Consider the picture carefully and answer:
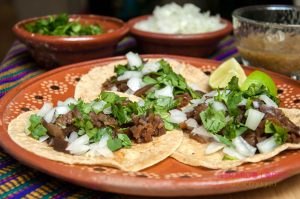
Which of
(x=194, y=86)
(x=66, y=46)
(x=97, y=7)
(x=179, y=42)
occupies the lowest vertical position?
(x=97, y=7)

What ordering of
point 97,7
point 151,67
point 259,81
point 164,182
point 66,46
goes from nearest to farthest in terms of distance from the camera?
point 164,182, point 259,81, point 151,67, point 66,46, point 97,7

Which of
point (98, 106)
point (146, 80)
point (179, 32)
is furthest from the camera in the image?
point (179, 32)

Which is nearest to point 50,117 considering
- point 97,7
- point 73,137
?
point 73,137

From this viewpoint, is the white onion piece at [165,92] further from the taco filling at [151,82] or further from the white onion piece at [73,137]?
the white onion piece at [73,137]

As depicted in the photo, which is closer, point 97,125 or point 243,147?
point 243,147

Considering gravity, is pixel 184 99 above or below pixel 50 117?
below

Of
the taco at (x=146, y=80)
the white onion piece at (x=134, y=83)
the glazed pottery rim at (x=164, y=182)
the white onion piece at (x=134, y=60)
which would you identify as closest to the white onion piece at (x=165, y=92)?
the taco at (x=146, y=80)

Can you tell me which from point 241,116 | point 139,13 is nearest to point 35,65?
point 241,116

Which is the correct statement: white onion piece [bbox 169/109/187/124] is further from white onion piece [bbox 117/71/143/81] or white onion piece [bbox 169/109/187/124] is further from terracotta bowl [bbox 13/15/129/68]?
terracotta bowl [bbox 13/15/129/68]

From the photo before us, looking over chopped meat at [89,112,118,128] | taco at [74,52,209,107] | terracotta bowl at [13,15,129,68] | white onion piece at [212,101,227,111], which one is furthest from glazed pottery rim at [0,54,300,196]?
terracotta bowl at [13,15,129,68]

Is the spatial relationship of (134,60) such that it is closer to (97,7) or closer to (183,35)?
(183,35)
